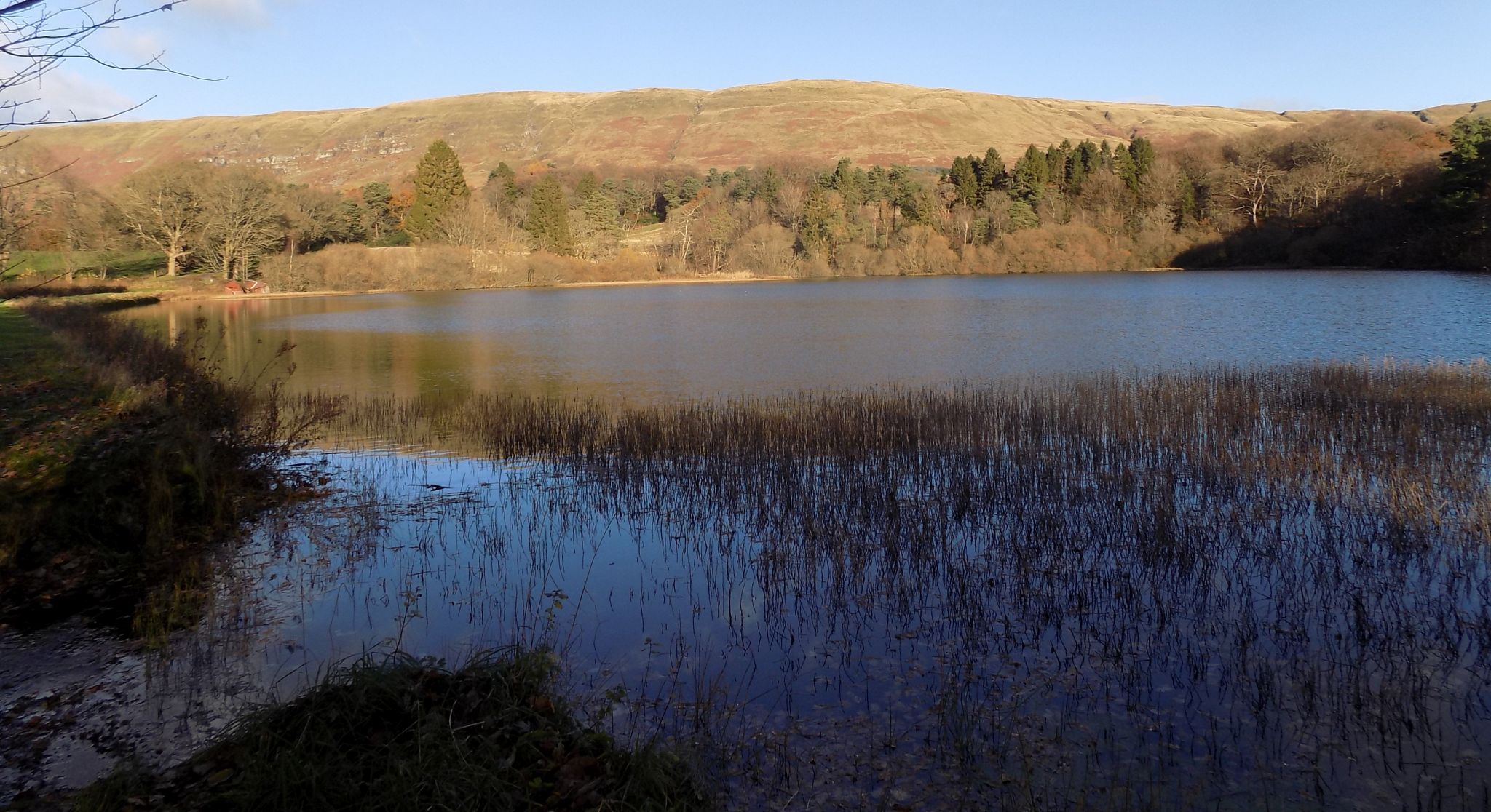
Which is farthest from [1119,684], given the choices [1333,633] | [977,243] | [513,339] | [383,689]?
[977,243]

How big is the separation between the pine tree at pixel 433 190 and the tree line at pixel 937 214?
0.57 feet

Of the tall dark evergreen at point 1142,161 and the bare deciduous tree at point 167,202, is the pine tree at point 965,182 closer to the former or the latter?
the tall dark evergreen at point 1142,161

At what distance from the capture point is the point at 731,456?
1089cm

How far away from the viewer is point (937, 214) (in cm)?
7725

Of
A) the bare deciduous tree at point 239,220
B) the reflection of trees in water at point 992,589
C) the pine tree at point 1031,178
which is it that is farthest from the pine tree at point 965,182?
the reflection of trees in water at point 992,589

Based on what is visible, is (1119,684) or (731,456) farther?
(731,456)

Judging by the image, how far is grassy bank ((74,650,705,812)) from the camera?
3498 millimetres

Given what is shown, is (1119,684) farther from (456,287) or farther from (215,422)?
(456,287)

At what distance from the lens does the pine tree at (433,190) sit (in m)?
74.3

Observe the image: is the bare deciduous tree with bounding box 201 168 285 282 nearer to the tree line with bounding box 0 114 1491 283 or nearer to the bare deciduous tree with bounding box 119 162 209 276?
the tree line with bounding box 0 114 1491 283

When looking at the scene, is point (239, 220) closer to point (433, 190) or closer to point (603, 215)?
point (433, 190)

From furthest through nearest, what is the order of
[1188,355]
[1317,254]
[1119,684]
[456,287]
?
[456,287] < [1317,254] < [1188,355] < [1119,684]

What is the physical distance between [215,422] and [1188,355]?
17672 mm

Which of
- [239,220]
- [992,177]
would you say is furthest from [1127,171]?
[239,220]
